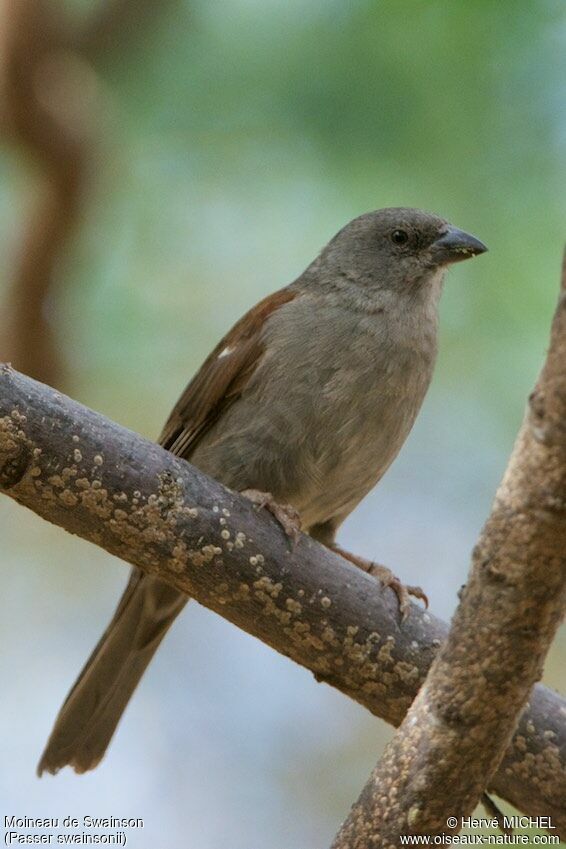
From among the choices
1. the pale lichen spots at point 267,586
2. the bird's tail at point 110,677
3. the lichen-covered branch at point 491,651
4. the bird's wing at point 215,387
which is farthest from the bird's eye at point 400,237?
the lichen-covered branch at point 491,651

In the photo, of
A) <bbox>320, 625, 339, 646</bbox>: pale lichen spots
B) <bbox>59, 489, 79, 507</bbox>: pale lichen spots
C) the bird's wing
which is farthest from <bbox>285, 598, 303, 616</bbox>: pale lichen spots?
the bird's wing

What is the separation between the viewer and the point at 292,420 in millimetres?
4316

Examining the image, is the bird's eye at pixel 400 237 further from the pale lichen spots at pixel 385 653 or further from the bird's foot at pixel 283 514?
the pale lichen spots at pixel 385 653

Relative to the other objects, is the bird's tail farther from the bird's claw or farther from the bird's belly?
the bird's claw

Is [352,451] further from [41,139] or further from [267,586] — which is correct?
[41,139]

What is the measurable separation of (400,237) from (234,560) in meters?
2.10

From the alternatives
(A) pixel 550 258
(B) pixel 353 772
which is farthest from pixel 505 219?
(B) pixel 353 772

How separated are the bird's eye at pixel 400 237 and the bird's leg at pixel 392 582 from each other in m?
1.43

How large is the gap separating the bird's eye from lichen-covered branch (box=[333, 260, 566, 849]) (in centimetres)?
269

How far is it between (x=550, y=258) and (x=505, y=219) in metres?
0.30

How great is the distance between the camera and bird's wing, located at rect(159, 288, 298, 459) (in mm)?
4559

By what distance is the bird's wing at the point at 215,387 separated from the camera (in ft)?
15.0

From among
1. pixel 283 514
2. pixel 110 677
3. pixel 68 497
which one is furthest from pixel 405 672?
pixel 110 677

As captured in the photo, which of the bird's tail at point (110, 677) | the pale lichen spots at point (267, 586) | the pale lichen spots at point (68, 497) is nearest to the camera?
the pale lichen spots at point (68, 497)
